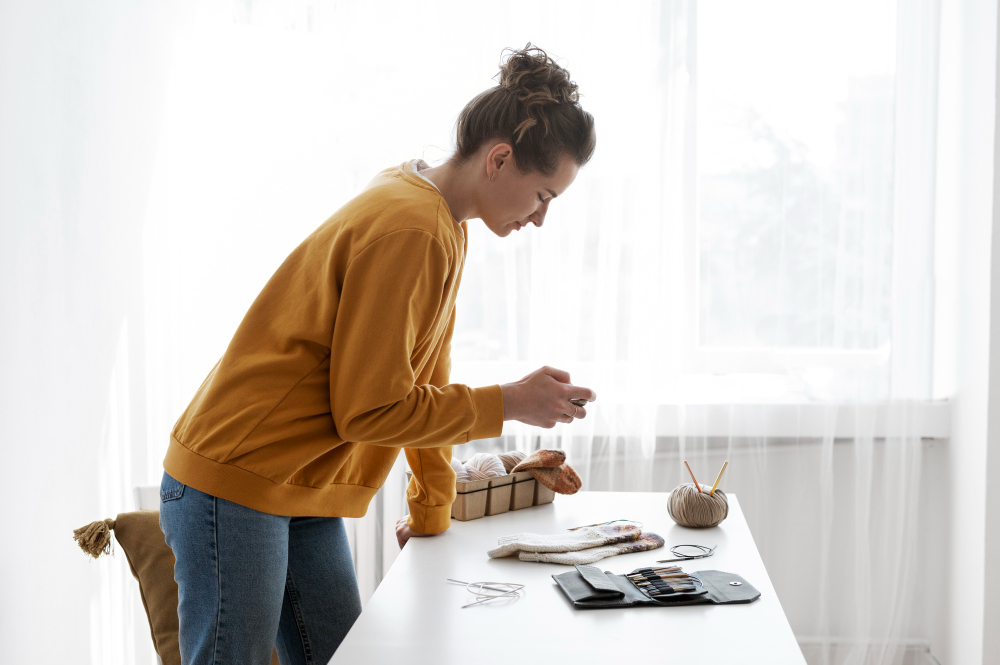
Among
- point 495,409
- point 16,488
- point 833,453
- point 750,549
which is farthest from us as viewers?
point 833,453

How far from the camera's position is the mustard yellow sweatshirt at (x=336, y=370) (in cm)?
100

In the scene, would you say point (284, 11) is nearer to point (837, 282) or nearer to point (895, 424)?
point (837, 282)

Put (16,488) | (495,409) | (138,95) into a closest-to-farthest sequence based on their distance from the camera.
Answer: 1. (495,409)
2. (16,488)
3. (138,95)

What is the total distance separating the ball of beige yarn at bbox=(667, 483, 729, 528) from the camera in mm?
1410

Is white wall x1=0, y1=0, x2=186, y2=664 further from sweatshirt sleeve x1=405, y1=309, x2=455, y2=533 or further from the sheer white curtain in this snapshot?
sweatshirt sleeve x1=405, y1=309, x2=455, y2=533

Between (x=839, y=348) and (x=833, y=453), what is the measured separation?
30 cm

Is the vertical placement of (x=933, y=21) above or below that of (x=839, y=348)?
above

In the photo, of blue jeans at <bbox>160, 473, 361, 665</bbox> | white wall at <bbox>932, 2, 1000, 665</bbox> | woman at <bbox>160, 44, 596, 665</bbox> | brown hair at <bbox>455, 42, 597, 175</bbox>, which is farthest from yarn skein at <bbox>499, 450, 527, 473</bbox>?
white wall at <bbox>932, 2, 1000, 665</bbox>

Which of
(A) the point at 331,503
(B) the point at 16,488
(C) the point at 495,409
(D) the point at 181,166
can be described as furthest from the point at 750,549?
(D) the point at 181,166

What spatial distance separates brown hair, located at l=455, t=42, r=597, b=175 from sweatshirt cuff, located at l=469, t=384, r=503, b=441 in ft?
1.04

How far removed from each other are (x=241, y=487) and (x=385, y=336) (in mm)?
287

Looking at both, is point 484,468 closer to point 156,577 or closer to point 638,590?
point 638,590

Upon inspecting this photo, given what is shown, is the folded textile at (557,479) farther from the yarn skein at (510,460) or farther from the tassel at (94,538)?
the tassel at (94,538)

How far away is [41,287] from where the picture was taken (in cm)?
177
